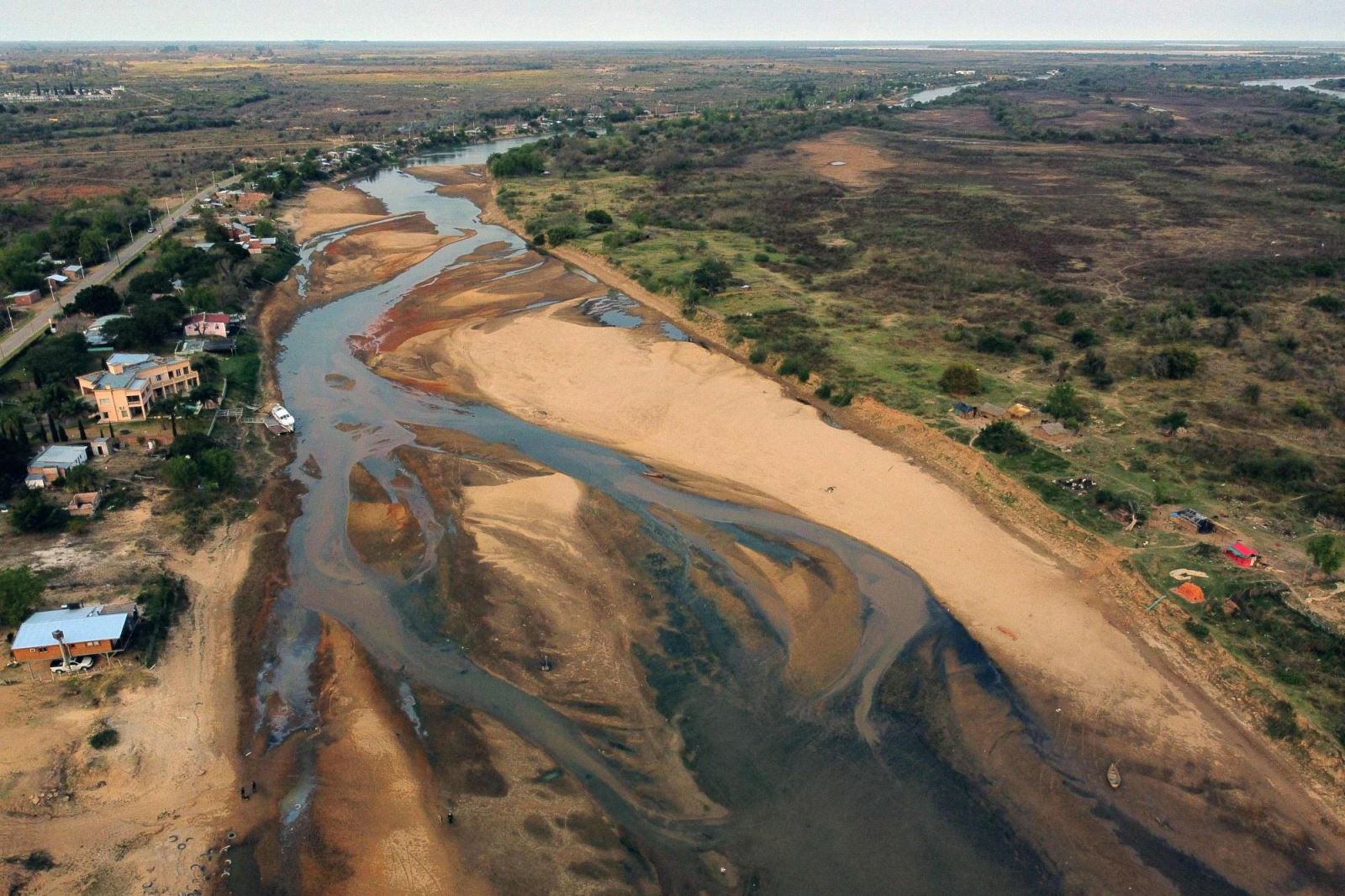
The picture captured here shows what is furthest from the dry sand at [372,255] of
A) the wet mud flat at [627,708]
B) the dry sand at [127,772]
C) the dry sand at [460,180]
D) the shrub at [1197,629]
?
the shrub at [1197,629]

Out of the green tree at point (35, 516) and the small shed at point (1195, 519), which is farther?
the small shed at point (1195, 519)

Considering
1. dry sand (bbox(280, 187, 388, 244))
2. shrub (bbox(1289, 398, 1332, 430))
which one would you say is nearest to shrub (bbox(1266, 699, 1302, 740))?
shrub (bbox(1289, 398, 1332, 430))

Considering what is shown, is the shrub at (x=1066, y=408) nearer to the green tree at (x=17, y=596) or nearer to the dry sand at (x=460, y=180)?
the green tree at (x=17, y=596)

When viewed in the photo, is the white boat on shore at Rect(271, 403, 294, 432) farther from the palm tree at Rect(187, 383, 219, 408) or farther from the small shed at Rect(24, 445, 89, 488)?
the small shed at Rect(24, 445, 89, 488)

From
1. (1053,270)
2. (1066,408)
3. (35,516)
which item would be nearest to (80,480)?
(35,516)

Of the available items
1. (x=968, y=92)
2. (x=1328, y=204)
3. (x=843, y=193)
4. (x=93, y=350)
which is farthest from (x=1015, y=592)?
(x=968, y=92)

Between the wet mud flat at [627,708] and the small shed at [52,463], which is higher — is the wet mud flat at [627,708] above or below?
below

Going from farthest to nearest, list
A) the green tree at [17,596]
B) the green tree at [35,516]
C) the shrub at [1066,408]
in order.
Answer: the shrub at [1066,408] → the green tree at [35,516] → the green tree at [17,596]

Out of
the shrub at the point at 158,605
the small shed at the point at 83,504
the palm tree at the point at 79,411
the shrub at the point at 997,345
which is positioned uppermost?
the palm tree at the point at 79,411
